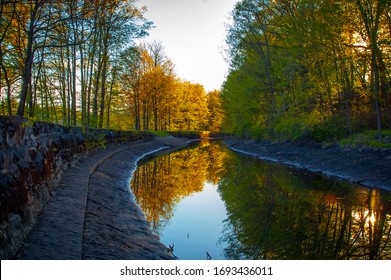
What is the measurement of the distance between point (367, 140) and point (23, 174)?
1497 centimetres

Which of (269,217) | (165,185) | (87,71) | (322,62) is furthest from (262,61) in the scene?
(269,217)

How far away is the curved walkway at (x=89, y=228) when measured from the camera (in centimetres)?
485

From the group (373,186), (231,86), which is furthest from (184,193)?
(231,86)

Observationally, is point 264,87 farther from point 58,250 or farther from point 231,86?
point 58,250

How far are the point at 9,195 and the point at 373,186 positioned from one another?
11.7 metres

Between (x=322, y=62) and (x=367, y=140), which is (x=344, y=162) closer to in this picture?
(x=367, y=140)

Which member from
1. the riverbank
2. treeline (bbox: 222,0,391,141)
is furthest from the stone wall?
treeline (bbox: 222,0,391,141)

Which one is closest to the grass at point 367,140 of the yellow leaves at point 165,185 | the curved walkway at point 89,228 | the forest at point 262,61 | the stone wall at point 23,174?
the forest at point 262,61

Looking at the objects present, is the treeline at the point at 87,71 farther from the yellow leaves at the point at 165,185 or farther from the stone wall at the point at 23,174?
the yellow leaves at the point at 165,185

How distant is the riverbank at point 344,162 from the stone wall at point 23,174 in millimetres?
10984

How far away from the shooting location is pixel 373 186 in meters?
11.5

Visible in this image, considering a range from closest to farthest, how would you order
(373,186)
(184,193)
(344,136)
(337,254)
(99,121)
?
(337,254) < (373,186) < (184,193) < (344,136) < (99,121)

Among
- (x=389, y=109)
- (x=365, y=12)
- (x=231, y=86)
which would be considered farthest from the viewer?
(x=231, y=86)

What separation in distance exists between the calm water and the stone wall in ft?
10.1
